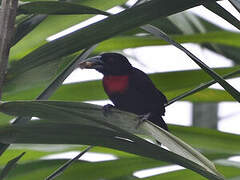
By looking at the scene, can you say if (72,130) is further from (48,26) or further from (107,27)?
(48,26)

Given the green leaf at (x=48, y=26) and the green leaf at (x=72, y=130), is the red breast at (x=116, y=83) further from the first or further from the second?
the green leaf at (x=72, y=130)

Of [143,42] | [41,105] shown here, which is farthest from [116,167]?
[41,105]

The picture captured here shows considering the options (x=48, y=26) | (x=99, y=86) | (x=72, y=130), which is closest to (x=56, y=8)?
(x=72, y=130)

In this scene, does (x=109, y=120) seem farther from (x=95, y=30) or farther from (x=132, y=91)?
(x=132, y=91)

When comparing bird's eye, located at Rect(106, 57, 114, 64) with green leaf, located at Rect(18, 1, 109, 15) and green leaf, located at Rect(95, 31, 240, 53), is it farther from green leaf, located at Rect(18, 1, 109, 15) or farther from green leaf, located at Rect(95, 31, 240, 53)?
green leaf, located at Rect(18, 1, 109, 15)

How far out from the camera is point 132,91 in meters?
2.51

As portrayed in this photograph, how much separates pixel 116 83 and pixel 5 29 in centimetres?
140

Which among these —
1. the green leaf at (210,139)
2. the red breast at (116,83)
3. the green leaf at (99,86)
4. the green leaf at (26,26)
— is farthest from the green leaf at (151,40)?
the green leaf at (26,26)

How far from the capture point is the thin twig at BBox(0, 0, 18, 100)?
3.41 ft

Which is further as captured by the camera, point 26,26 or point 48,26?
point 48,26

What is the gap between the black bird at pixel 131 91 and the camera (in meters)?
2.41

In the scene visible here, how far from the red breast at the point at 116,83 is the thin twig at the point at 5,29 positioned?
1212 millimetres

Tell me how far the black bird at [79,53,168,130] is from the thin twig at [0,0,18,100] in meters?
1.26

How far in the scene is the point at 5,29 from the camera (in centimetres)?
106
